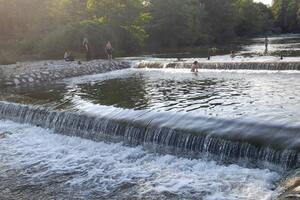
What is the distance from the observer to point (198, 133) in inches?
485

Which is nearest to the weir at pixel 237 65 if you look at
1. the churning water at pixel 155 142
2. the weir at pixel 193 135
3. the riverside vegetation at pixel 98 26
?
the churning water at pixel 155 142

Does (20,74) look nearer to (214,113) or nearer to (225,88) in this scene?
(225,88)

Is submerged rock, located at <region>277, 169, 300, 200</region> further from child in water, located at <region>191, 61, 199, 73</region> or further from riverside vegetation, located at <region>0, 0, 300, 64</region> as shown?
riverside vegetation, located at <region>0, 0, 300, 64</region>

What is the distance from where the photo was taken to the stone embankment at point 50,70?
27.7 meters

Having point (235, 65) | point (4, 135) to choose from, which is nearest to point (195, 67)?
point (235, 65)

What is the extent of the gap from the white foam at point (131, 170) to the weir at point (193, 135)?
36cm

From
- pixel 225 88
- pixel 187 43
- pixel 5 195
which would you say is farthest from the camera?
pixel 187 43

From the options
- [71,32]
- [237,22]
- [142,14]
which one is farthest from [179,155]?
[237,22]

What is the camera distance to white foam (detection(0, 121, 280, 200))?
9.61 metres

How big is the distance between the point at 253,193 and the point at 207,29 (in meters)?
60.6

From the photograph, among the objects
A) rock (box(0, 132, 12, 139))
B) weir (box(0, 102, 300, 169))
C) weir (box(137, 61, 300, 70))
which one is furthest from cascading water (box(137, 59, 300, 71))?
rock (box(0, 132, 12, 139))

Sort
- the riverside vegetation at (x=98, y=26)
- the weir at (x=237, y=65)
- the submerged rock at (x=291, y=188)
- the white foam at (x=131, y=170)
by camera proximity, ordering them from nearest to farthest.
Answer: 1. the submerged rock at (x=291, y=188)
2. the white foam at (x=131, y=170)
3. the weir at (x=237, y=65)
4. the riverside vegetation at (x=98, y=26)

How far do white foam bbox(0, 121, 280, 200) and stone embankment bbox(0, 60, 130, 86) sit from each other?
40.6 feet

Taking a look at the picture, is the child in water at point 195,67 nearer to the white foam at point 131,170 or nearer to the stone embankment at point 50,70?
the stone embankment at point 50,70
